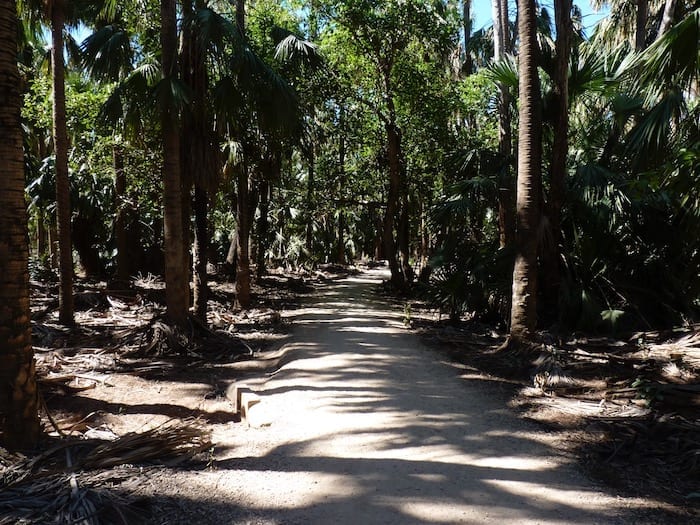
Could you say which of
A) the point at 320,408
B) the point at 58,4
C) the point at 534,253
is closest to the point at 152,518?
the point at 320,408

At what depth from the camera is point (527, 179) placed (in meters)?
7.86

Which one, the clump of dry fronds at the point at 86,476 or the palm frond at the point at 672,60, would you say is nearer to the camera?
the clump of dry fronds at the point at 86,476

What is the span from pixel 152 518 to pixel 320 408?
8.33 feet

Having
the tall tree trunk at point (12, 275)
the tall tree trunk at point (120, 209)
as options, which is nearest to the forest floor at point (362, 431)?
the tall tree trunk at point (12, 275)

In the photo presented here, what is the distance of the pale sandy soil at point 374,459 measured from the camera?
3463mm

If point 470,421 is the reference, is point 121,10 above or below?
above

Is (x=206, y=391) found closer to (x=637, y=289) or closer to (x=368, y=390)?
(x=368, y=390)

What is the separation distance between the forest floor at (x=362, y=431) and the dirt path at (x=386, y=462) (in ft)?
0.06

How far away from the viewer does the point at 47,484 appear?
350 centimetres

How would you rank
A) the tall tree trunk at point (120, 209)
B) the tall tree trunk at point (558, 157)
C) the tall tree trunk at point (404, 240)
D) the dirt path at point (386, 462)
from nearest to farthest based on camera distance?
the dirt path at point (386, 462), the tall tree trunk at point (558, 157), the tall tree trunk at point (120, 209), the tall tree trunk at point (404, 240)

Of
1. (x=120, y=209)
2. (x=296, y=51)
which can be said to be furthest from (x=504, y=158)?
(x=120, y=209)

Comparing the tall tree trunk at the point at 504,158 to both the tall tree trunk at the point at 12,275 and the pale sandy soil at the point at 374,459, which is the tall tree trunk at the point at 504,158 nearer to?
the pale sandy soil at the point at 374,459

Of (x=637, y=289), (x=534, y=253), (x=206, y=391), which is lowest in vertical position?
(x=206, y=391)

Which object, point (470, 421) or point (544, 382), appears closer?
point (470, 421)
